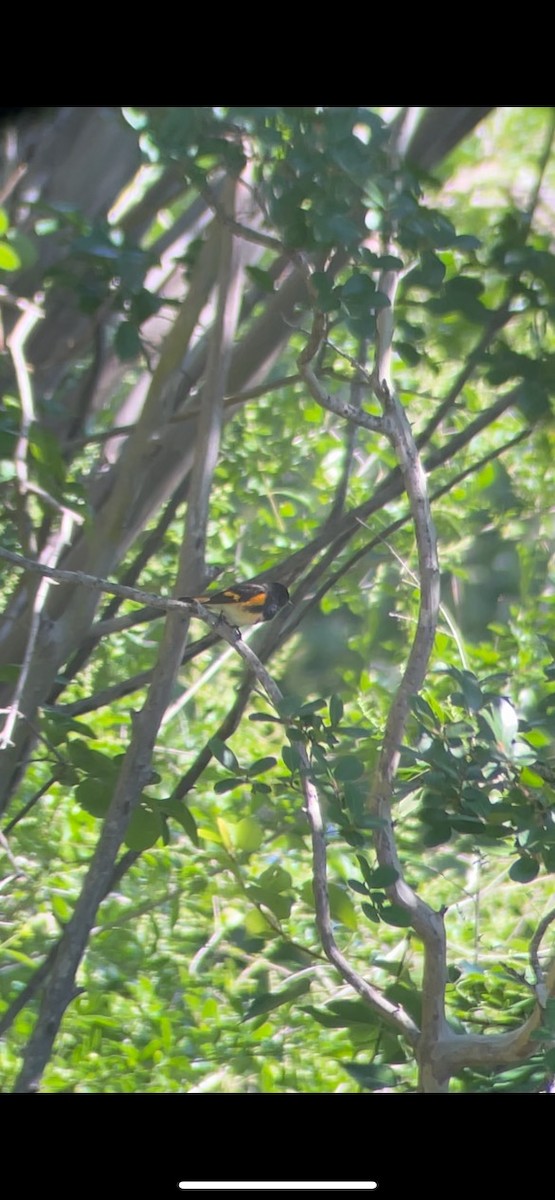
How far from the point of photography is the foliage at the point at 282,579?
1.02m

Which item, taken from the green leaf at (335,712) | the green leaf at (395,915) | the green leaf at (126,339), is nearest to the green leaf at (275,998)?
the green leaf at (395,915)

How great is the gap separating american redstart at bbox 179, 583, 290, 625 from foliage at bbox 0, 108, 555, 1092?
0.02 meters

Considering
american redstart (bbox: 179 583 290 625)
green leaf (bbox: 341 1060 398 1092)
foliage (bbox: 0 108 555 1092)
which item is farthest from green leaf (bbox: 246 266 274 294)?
green leaf (bbox: 341 1060 398 1092)

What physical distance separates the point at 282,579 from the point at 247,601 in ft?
0.29

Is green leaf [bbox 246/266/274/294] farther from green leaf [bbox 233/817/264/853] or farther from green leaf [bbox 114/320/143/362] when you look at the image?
green leaf [bbox 233/817/264/853]

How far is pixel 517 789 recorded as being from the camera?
38.5 inches

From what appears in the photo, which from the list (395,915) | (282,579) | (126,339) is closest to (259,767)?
(395,915)

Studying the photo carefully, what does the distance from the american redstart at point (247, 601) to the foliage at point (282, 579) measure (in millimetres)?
25

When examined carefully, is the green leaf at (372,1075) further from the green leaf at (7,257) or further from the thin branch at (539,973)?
the green leaf at (7,257)

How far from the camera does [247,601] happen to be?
129cm

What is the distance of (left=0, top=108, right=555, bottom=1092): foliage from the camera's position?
1023 mm

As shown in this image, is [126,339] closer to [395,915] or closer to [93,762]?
[93,762]

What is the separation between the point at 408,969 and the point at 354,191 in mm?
775
